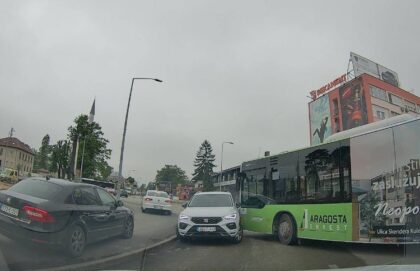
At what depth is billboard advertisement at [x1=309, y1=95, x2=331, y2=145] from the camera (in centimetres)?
6641

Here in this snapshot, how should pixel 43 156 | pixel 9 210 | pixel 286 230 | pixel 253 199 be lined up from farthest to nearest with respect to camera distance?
pixel 43 156 → pixel 253 199 → pixel 286 230 → pixel 9 210

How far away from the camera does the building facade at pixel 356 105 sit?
6006cm

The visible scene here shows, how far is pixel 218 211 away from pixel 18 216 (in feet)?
21.4

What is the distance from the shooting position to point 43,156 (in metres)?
147

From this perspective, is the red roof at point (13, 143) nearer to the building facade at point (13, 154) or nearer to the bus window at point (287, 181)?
the building facade at point (13, 154)

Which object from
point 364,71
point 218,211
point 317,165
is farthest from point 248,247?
point 364,71

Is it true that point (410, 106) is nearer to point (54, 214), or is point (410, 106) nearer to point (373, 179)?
point (373, 179)

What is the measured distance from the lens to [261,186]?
627 inches

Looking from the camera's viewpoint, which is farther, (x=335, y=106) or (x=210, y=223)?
(x=335, y=106)

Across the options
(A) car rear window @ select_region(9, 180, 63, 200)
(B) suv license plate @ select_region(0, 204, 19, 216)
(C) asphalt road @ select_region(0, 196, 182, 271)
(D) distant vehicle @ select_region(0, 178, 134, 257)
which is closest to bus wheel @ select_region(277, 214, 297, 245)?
(C) asphalt road @ select_region(0, 196, 182, 271)

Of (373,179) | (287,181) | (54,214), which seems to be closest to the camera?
(54,214)

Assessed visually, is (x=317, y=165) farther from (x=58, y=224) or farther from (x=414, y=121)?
(x=58, y=224)

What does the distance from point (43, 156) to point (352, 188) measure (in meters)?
148

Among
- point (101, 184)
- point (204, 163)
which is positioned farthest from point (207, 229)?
point (204, 163)
